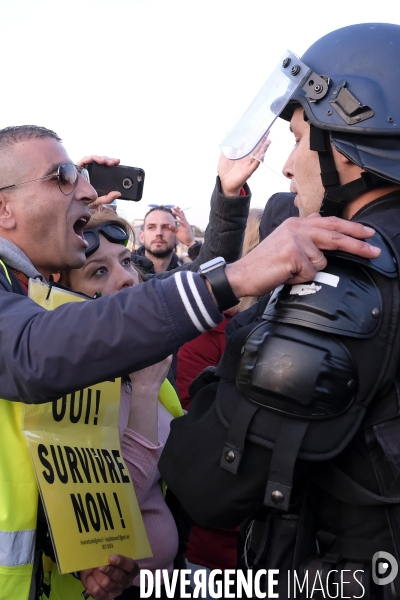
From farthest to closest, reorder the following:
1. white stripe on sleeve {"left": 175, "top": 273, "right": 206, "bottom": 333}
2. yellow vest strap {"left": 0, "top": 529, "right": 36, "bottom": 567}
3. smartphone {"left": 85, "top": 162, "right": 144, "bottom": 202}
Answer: smartphone {"left": 85, "top": 162, "right": 144, "bottom": 202} < yellow vest strap {"left": 0, "top": 529, "right": 36, "bottom": 567} < white stripe on sleeve {"left": 175, "top": 273, "right": 206, "bottom": 333}

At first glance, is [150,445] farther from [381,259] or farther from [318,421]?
[381,259]

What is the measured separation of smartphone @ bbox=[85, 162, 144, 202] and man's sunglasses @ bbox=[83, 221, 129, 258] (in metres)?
0.22

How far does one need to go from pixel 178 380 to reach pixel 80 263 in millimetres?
1735

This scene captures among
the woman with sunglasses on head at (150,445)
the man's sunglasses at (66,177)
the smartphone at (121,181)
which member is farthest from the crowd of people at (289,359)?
the smartphone at (121,181)

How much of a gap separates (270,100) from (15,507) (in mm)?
1504

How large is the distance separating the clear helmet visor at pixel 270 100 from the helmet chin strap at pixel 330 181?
0.41 feet

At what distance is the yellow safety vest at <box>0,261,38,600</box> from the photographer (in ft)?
6.01

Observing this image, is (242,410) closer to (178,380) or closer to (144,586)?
(144,586)

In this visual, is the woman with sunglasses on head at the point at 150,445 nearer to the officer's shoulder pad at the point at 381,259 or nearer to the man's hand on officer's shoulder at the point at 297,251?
the man's hand on officer's shoulder at the point at 297,251

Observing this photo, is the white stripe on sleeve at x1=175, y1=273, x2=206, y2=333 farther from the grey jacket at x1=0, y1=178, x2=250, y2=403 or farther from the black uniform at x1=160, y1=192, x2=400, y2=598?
the black uniform at x1=160, y1=192, x2=400, y2=598

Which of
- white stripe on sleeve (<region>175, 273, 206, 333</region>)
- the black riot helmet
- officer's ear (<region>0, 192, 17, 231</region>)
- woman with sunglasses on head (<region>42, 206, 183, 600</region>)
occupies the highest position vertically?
the black riot helmet

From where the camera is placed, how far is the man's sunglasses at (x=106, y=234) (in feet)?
10.2

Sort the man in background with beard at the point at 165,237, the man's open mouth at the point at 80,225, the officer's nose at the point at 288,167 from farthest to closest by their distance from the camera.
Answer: the man in background with beard at the point at 165,237 < the man's open mouth at the point at 80,225 < the officer's nose at the point at 288,167

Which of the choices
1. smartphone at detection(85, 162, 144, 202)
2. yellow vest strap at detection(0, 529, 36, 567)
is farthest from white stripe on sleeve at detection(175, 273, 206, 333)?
smartphone at detection(85, 162, 144, 202)
